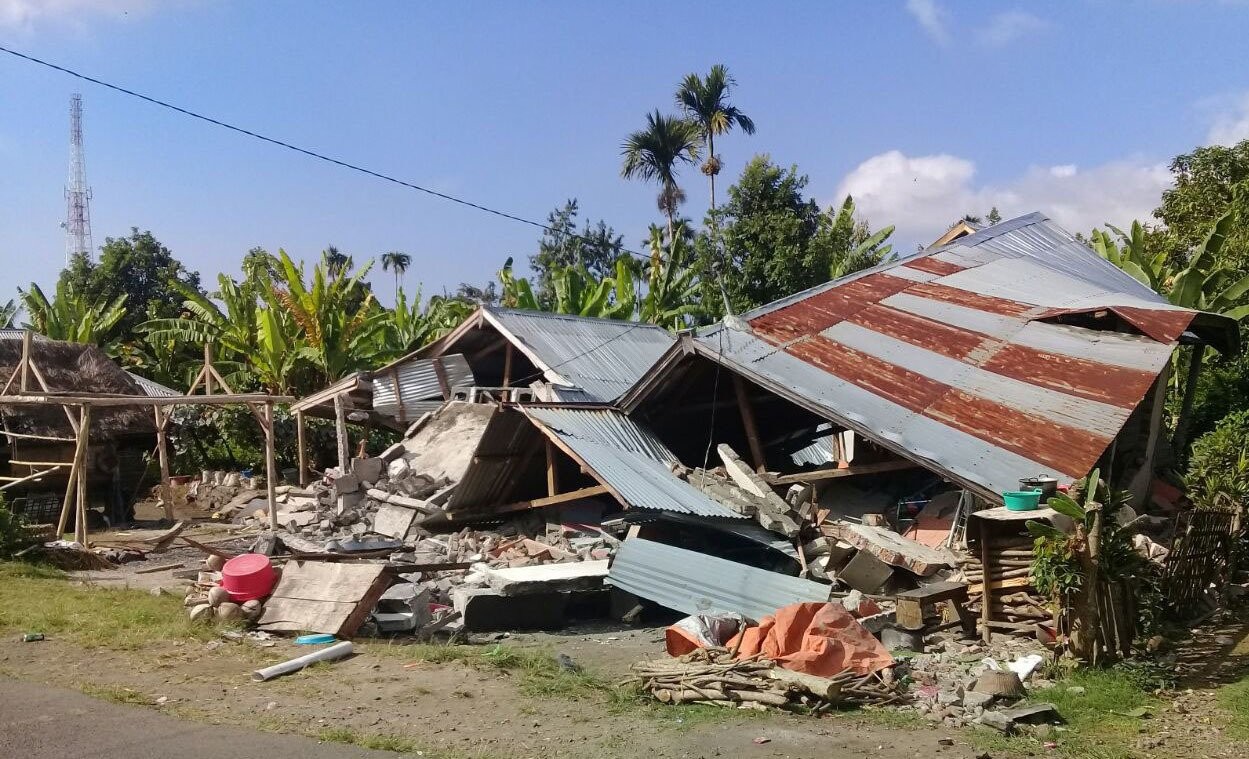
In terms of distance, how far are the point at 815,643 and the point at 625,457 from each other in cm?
532

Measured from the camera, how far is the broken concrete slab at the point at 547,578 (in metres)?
10.0

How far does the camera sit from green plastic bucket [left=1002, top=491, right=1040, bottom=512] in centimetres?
941

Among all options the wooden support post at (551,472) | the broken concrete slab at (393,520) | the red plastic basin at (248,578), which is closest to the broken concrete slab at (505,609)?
the red plastic basin at (248,578)

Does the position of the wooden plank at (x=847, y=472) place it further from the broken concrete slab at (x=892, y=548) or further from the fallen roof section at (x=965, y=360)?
the broken concrete slab at (x=892, y=548)

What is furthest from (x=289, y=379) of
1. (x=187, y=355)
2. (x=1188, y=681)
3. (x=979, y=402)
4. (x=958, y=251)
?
(x=1188, y=681)

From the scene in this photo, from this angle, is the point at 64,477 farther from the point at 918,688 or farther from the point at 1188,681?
the point at 1188,681

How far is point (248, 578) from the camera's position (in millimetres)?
9617

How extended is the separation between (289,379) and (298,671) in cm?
1764

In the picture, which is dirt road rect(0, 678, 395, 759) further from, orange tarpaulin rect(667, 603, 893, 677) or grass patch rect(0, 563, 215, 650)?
orange tarpaulin rect(667, 603, 893, 677)

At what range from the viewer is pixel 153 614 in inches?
383

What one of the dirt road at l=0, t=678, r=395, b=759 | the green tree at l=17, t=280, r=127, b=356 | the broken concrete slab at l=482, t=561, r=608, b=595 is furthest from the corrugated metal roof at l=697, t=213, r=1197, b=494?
the green tree at l=17, t=280, r=127, b=356

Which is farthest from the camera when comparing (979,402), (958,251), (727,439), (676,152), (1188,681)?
(676,152)

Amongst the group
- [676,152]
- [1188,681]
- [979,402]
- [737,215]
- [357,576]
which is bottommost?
[1188,681]

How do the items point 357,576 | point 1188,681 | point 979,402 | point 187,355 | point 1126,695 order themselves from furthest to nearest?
point 187,355 → point 979,402 → point 357,576 → point 1188,681 → point 1126,695
